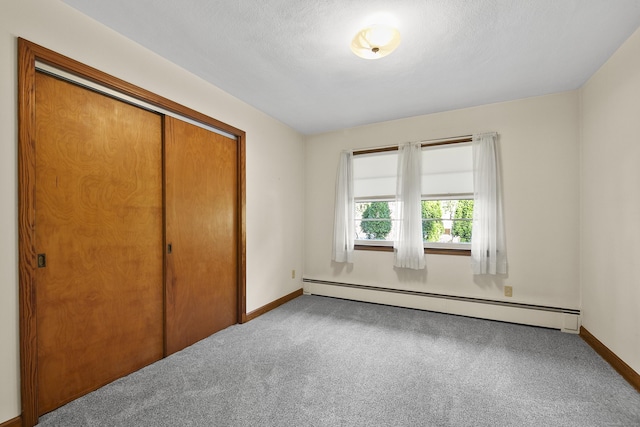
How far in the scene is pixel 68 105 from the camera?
1808mm

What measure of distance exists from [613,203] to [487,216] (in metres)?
1.04

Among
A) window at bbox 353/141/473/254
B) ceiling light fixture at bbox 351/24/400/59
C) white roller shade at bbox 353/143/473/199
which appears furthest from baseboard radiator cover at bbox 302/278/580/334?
ceiling light fixture at bbox 351/24/400/59

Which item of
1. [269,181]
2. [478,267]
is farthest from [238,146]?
[478,267]

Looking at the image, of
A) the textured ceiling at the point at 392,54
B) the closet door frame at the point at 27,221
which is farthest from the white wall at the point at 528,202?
the closet door frame at the point at 27,221

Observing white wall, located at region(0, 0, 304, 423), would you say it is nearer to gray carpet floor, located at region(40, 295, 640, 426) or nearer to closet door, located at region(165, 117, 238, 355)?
closet door, located at region(165, 117, 238, 355)

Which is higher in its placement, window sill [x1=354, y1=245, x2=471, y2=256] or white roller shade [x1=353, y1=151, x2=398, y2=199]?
white roller shade [x1=353, y1=151, x2=398, y2=199]

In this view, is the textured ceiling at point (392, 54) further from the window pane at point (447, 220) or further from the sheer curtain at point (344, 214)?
the window pane at point (447, 220)

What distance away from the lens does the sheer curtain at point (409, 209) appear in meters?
3.57

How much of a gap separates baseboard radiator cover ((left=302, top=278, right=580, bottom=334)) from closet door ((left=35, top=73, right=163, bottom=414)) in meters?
2.43

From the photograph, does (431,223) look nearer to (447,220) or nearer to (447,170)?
(447,220)

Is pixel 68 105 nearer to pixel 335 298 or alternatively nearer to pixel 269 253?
pixel 269 253

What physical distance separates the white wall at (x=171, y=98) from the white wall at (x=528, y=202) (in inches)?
65.3

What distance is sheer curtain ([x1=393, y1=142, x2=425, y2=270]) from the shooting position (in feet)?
11.7

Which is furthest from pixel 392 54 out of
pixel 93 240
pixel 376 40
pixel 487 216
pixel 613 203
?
pixel 93 240
